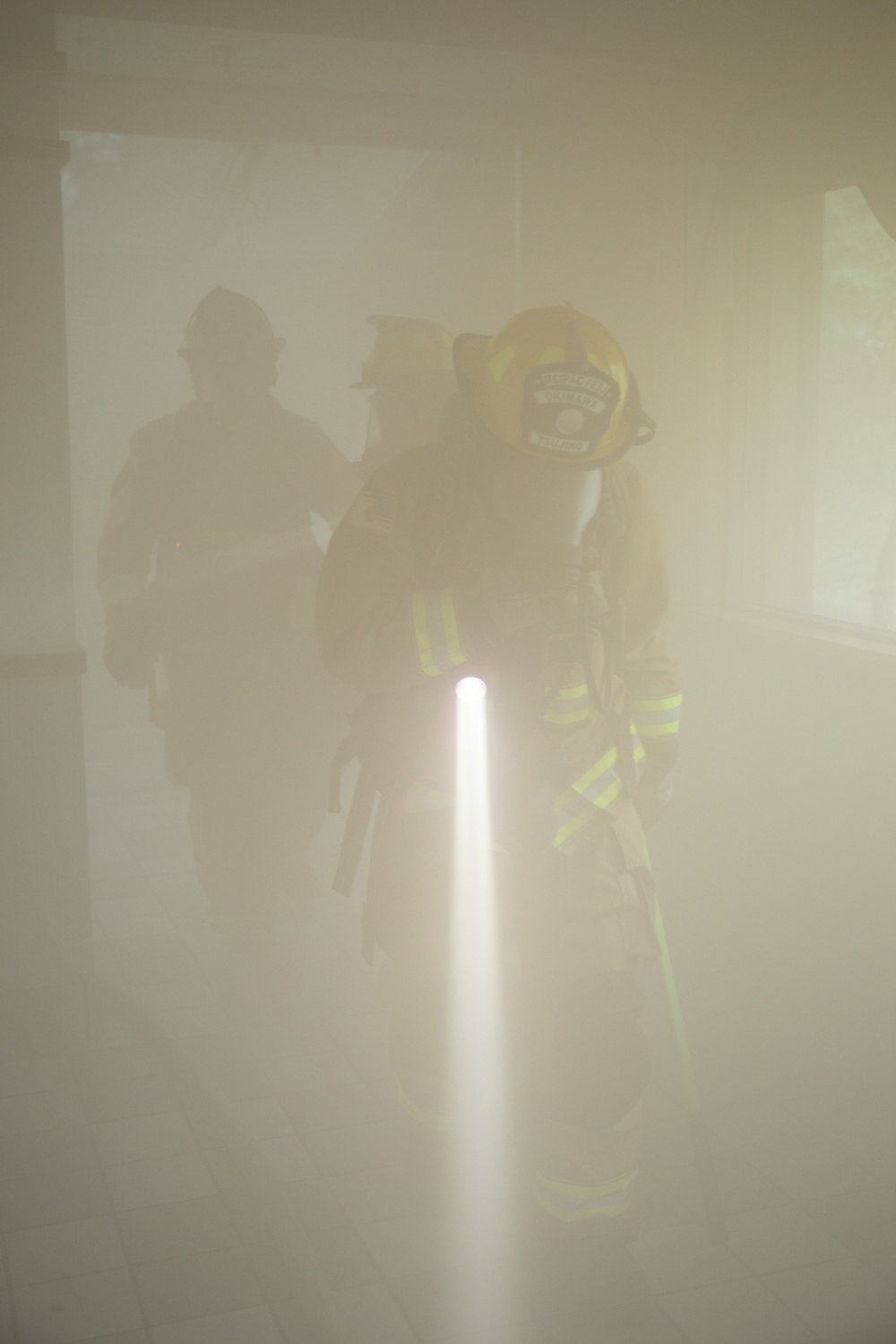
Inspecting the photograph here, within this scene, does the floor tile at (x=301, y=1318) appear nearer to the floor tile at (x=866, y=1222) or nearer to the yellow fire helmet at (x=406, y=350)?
the floor tile at (x=866, y=1222)

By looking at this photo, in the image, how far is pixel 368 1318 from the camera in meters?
2.19

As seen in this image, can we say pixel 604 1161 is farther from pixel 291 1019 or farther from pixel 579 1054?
pixel 291 1019

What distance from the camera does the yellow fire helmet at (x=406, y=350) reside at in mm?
3092

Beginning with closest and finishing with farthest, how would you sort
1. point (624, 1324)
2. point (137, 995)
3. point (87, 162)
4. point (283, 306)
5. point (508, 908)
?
1. point (624, 1324)
2. point (508, 908)
3. point (137, 995)
4. point (87, 162)
5. point (283, 306)

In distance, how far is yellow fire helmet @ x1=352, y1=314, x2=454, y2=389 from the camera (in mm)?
3092

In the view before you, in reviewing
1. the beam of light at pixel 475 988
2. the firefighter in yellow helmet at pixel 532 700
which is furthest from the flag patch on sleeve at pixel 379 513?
the beam of light at pixel 475 988

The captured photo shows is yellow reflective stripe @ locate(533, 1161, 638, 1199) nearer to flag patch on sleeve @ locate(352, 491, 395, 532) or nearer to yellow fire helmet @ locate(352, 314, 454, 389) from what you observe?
flag patch on sleeve @ locate(352, 491, 395, 532)

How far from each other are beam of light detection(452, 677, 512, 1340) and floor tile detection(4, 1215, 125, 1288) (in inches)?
25.9

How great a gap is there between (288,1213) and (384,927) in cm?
57

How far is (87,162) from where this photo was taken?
5.82 meters

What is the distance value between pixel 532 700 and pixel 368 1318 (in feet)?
3.57

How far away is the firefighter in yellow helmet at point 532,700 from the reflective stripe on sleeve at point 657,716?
0.10 meters

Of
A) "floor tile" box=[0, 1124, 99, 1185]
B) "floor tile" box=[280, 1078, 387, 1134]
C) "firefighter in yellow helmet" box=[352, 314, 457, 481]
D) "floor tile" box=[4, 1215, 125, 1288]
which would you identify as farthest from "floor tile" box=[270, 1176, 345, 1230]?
"firefighter in yellow helmet" box=[352, 314, 457, 481]

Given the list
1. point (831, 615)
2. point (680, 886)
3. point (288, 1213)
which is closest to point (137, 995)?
point (288, 1213)
